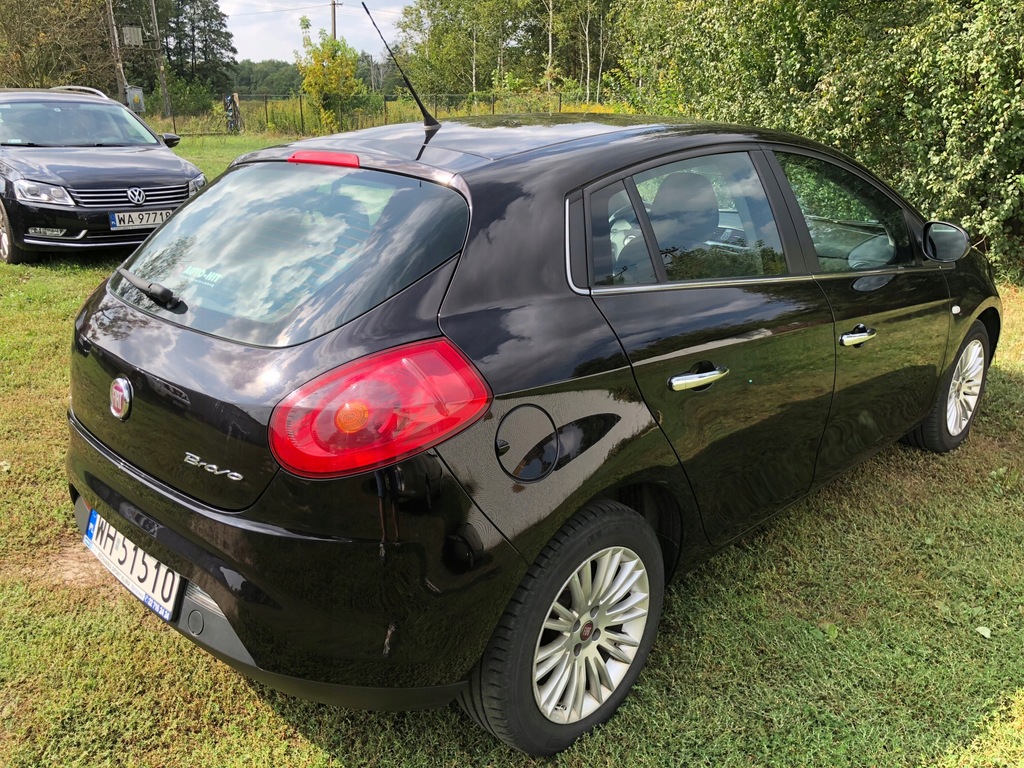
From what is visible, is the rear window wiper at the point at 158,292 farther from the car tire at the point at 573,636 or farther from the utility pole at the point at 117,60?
the utility pole at the point at 117,60

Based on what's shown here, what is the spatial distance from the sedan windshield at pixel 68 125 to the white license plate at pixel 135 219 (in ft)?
5.00

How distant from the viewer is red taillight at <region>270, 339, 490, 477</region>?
174 cm

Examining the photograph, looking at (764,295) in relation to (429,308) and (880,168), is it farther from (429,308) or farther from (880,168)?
(880,168)

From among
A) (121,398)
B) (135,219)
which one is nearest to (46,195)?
(135,219)

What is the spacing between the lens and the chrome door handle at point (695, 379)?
2.27 m

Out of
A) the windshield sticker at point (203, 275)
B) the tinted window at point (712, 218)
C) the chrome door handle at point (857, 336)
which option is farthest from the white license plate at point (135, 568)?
the chrome door handle at point (857, 336)

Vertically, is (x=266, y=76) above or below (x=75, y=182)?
above

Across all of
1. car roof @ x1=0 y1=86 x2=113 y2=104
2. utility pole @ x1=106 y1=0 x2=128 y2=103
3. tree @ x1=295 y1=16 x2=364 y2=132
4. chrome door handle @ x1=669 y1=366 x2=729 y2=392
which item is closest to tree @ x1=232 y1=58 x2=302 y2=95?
utility pole @ x1=106 y1=0 x2=128 y2=103

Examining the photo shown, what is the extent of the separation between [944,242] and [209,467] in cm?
332

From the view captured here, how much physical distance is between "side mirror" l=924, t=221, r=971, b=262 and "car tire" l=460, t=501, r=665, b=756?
7.16 ft

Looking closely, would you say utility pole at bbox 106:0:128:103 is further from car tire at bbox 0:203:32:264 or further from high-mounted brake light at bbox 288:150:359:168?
high-mounted brake light at bbox 288:150:359:168

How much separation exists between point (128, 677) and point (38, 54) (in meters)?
33.2

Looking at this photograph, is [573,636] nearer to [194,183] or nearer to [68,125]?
[194,183]

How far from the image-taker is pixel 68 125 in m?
8.20
